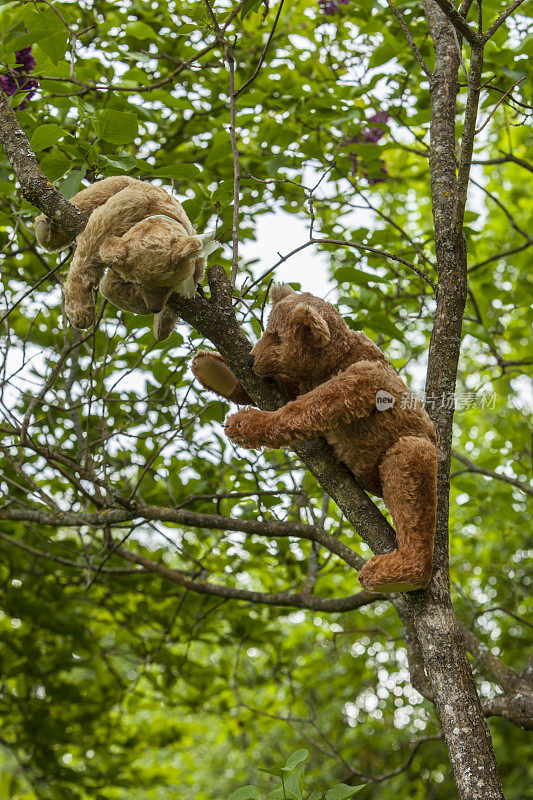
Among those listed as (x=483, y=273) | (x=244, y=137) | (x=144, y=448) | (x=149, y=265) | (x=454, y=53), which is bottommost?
(x=149, y=265)

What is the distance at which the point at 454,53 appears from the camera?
1.73 meters

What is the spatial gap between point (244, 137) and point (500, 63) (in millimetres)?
996

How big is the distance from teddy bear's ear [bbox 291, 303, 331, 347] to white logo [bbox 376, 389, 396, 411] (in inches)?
6.3

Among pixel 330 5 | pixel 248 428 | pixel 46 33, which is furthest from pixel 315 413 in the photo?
pixel 330 5

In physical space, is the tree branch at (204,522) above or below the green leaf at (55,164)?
below

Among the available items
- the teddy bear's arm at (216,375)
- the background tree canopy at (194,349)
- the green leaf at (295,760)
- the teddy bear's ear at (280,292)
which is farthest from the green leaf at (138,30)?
the green leaf at (295,760)

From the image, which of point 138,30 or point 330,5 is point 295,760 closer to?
point 138,30

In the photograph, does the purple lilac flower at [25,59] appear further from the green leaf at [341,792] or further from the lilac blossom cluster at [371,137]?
the green leaf at [341,792]

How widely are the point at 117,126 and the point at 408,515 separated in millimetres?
1167

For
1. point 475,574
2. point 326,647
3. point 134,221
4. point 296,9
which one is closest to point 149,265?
point 134,221

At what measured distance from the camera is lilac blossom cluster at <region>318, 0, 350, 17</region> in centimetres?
239

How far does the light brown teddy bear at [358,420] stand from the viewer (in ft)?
4.26

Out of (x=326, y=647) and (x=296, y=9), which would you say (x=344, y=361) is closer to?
(x=296, y=9)

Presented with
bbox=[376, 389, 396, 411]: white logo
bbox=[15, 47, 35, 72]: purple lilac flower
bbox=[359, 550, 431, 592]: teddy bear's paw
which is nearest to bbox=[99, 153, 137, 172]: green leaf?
bbox=[15, 47, 35, 72]: purple lilac flower
